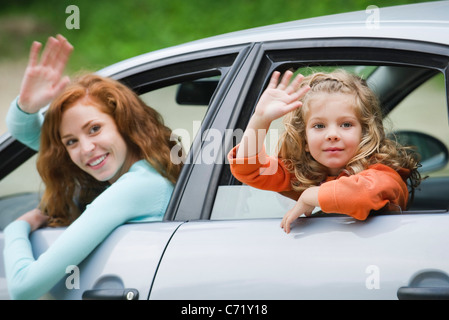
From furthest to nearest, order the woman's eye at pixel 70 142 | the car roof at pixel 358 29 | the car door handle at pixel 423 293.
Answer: the woman's eye at pixel 70 142
the car roof at pixel 358 29
the car door handle at pixel 423 293

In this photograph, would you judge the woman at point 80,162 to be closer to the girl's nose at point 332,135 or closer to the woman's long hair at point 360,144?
the woman's long hair at point 360,144

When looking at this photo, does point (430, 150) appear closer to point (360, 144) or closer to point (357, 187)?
point (360, 144)

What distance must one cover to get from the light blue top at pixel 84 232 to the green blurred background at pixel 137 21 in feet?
23.4

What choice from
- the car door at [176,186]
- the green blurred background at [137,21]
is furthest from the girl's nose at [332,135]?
the green blurred background at [137,21]

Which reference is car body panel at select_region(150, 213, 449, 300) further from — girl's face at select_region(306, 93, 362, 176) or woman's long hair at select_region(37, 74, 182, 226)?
woman's long hair at select_region(37, 74, 182, 226)

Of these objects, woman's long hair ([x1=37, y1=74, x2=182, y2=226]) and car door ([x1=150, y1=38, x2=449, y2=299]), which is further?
woman's long hair ([x1=37, y1=74, x2=182, y2=226])

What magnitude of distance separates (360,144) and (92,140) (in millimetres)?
969

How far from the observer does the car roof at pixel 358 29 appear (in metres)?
1.85

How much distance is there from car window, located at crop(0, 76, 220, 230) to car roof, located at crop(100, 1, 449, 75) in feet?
0.57

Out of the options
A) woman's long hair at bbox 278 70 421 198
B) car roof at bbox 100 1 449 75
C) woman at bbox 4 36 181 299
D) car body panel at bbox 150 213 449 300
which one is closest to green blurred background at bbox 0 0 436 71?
woman at bbox 4 36 181 299

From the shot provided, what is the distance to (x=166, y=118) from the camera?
2928 mm

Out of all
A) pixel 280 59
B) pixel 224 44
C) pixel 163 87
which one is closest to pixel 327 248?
pixel 280 59

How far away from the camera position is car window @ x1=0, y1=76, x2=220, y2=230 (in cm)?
266
